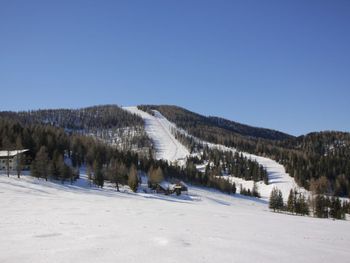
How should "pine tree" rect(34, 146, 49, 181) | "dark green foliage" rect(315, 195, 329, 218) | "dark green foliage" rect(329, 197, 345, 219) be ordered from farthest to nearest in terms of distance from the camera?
1. "dark green foliage" rect(315, 195, 329, 218)
2. "dark green foliage" rect(329, 197, 345, 219)
3. "pine tree" rect(34, 146, 49, 181)

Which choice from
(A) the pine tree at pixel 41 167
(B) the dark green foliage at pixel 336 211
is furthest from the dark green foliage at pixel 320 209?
(A) the pine tree at pixel 41 167

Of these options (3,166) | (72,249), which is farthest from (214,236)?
(3,166)

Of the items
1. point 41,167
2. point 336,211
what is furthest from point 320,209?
point 41,167

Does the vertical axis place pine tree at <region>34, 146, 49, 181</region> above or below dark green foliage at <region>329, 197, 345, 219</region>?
above

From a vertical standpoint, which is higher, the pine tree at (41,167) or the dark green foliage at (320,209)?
the pine tree at (41,167)

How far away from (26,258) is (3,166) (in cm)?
9156

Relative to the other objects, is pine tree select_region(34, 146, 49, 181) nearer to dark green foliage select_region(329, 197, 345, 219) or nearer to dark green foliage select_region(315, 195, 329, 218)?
dark green foliage select_region(315, 195, 329, 218)

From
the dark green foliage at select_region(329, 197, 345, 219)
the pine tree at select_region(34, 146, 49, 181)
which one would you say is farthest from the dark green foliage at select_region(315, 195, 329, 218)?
the pine tree at select_region(34, 146, 49, 181)

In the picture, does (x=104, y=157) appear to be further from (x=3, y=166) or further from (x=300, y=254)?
(x=300, y=254)

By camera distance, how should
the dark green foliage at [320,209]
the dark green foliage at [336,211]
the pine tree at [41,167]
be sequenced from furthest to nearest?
the dark green foliage at [320,209] → the dark green foliage at [336,211] → the pine tree at [41,167]

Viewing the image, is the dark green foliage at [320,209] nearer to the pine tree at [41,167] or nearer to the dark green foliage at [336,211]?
the dark green foliage at [336,211]

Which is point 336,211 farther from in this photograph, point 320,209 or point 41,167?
point 41,167

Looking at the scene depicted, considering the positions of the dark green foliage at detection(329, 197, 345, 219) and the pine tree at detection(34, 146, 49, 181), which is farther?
the dark green foliage at detection(329, 197, 345, 219)

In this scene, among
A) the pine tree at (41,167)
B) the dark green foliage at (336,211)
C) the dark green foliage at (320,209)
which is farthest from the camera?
the dark green foliage at (320,209)
